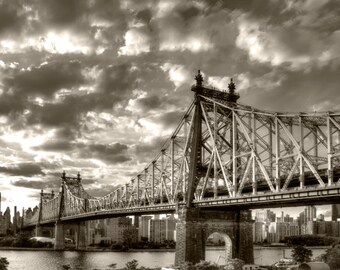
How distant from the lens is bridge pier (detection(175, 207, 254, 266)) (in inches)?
2178

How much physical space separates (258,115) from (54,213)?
132069 mm

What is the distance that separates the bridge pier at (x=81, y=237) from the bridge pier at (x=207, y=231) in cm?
8700

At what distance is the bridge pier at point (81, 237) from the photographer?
138750 mm

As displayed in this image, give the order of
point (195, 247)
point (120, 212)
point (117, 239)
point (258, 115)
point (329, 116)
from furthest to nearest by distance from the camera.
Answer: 1. point (117, 239)
2. point (120, 212)
3. point (195, 247)
4. point (258, 115)
5. point (329, 116)

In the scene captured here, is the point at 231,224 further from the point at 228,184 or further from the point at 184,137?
the point at 184,137

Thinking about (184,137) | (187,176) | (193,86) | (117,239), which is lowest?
(117,239)

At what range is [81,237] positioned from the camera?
142500 mm

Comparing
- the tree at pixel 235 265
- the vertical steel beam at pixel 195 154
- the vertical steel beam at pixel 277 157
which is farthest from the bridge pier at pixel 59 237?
the vertical steel beam at pixel 277 157

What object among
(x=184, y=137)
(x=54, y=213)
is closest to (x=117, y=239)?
(x=54, y=213)

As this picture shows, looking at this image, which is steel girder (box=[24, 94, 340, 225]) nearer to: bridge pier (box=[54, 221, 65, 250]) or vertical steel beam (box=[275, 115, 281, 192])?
vertical steel beam (box=[275, 115, 281, 192])

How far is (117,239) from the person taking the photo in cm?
18475

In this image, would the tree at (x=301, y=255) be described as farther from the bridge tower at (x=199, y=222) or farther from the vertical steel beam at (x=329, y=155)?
the vertical steel beam at (x=329, y=155)

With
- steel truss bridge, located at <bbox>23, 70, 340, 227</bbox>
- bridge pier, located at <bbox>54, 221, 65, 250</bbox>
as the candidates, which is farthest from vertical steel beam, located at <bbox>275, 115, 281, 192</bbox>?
bridge pier, located at <bbox>54, 221, 65, 250</bbox>

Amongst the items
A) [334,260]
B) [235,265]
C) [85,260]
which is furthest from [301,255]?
[85,260]
